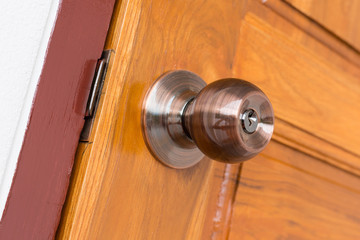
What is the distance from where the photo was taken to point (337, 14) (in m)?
0.50

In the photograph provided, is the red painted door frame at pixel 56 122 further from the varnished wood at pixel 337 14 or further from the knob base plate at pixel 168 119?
the varnished wood at pixel 337 14

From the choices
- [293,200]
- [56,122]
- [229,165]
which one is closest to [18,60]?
[56,122]

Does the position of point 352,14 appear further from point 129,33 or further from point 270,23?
point 129,33

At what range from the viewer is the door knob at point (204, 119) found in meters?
0.28

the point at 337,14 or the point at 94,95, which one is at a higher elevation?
the point at 337,14

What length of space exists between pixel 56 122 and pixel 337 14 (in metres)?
0.37

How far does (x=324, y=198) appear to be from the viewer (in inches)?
19.1

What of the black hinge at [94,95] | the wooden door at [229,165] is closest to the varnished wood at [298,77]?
the wooden door at [229,165]

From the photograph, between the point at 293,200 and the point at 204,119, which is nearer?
the point at 204,119

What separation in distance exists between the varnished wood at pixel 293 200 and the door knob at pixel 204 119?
0.09 meters

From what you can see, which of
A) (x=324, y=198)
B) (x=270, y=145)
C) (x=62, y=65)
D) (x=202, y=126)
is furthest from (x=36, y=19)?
(x=324, y=198)

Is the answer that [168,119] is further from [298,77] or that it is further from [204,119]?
[298,77]

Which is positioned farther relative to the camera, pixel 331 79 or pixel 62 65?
pixel 331 79

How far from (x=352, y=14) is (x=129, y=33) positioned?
0.34 metres
